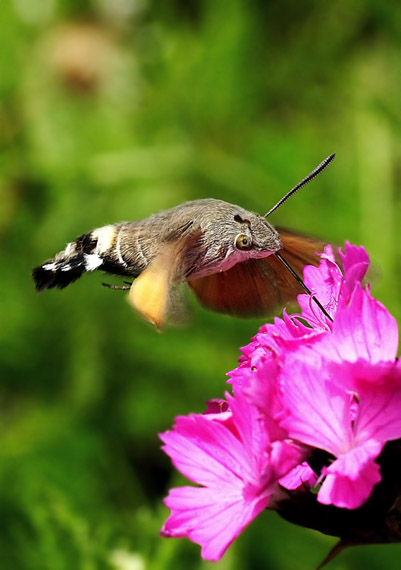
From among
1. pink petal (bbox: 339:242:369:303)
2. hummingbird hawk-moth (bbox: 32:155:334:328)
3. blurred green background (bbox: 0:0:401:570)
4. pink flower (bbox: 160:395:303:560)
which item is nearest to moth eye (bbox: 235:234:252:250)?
hummingbird hawk-moth (bbox: 32:155:334:328)

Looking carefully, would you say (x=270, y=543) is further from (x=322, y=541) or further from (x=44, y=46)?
(x=44, y=46)

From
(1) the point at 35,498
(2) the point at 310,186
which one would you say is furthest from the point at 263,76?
(1) the point at 35,498

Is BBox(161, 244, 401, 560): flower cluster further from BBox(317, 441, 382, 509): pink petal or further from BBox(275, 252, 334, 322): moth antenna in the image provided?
BBox(275, 252, 334, 322): moth antenna

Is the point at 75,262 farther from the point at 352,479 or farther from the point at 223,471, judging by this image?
the point at 352,479

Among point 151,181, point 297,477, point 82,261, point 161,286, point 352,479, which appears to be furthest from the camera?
point 151,181

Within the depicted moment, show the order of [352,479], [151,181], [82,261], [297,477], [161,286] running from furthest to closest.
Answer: [151,181], [82,261], [161,286], [297,477], [352,479]

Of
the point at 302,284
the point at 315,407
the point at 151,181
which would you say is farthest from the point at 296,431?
the point at 151,181


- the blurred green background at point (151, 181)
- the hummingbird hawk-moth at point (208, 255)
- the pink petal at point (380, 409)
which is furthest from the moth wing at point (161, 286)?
the blurred green background at point (151, 181)
